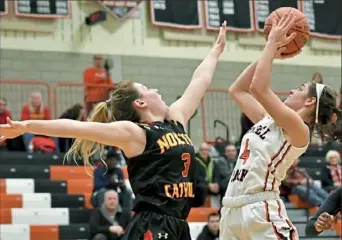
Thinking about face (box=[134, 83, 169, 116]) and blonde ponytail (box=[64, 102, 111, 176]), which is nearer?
face (box=[134, 83, 169, 116])

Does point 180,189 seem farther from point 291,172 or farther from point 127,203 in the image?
point 291,172

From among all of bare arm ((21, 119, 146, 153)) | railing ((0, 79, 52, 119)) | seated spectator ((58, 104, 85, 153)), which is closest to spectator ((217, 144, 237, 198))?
seated spectator ((58, 104, 85, 153))

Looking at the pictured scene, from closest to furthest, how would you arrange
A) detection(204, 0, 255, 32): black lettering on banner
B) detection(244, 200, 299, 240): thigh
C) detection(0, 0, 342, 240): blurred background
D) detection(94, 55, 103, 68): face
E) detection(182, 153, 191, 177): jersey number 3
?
detection(182, 153, 191, 177): jersey number 3 → detection(244, 200, 299, 240): thigh → detection(0, 0, 342, 240): blurred background → detection(94, 55, 103, 68): face → detection(204, 0, 255, 32): black lettering on banner

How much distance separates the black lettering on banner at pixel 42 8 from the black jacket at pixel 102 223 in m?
4.78

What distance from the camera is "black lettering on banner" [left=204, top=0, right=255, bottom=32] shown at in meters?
15.1

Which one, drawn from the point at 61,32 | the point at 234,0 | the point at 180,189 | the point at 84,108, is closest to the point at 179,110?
the point at 180,189

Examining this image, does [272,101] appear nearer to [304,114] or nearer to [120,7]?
[304,114]

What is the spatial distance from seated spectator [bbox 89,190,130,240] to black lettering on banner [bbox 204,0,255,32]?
5910 mm

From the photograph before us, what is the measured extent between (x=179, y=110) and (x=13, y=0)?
29.9 feet

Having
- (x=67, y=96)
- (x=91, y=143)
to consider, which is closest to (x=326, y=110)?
(x=91, y=143)

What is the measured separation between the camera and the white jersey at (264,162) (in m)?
5.06

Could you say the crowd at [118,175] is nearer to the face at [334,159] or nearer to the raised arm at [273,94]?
the face at [334,159]

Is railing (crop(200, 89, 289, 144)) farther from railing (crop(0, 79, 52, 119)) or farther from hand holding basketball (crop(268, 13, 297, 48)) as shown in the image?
hand holding basketball (crop(268, 13, 297, 48))

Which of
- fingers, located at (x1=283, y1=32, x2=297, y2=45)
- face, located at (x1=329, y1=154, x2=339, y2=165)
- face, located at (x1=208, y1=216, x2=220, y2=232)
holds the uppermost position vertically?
fingers, located at (x1=283, y1=32, x2=297, y2=45)
